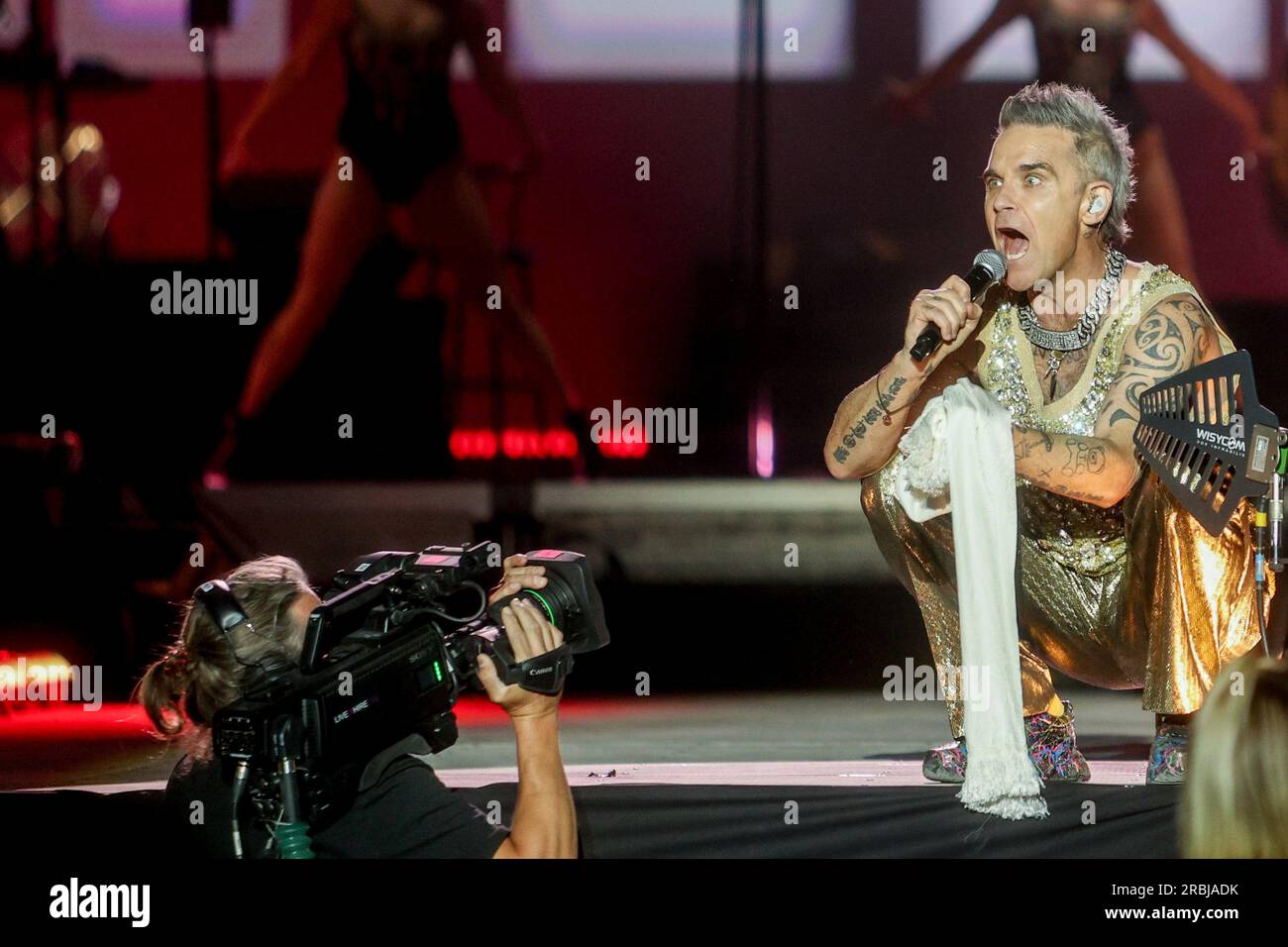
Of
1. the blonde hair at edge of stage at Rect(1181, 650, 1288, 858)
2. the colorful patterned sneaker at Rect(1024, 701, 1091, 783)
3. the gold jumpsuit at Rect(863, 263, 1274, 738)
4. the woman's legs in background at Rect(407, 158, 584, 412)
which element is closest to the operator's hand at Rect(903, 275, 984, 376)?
the gold jumpsuit at Rect(863, 263, 1274, 738)

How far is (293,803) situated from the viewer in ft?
5.07

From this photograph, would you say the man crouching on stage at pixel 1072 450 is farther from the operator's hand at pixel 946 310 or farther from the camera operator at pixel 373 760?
the camera operator at pixel 373 760

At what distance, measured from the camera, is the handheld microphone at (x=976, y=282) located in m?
2.00

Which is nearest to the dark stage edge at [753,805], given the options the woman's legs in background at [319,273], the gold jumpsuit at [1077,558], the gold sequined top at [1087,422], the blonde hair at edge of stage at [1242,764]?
the gold jumpsuit at [1077,558]

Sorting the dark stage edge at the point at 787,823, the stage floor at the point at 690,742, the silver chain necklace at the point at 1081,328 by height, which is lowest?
the stage floor at the point at 690,742

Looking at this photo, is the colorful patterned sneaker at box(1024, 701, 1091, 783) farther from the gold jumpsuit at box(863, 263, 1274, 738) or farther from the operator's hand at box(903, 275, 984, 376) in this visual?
the operator's hand at box(903, 275, 984, 376)

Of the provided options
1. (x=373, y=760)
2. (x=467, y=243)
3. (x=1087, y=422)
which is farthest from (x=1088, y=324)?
(x=467, y=243)

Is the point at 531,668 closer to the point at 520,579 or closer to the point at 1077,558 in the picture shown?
the point at 520,579

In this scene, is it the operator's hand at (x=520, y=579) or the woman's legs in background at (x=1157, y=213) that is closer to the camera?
the operator's hand at (x=520, y=579)

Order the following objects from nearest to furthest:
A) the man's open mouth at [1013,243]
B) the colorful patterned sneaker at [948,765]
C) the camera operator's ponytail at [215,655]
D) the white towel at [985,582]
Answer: the camera operator's ponytail at [215,655] < the white towel at [985,582] < the colorful patterned sneaker at [948,765] < the man's open mouth at [1013,243]

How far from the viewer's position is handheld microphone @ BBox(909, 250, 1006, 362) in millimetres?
1999

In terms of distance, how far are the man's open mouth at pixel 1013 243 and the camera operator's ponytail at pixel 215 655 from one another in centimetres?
123

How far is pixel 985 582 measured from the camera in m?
2.01

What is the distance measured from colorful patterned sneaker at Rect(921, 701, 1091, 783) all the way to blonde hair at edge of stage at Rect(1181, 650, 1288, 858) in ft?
2.92
